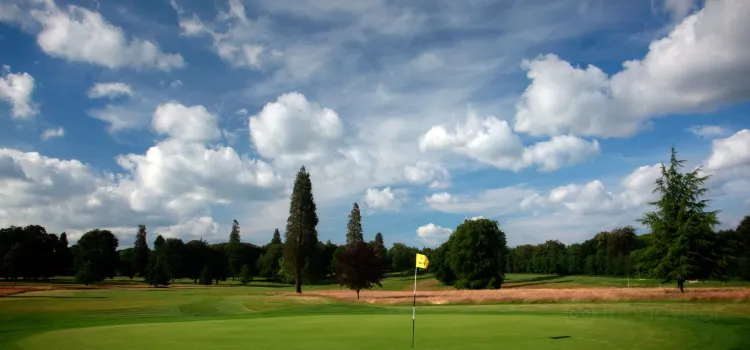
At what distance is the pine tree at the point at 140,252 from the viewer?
141750mm

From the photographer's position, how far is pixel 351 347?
15219mm

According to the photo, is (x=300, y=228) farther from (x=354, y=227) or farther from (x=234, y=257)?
(x=234, y=257)

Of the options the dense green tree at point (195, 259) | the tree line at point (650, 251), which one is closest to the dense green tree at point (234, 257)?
the dense green tree at point (195, 259)

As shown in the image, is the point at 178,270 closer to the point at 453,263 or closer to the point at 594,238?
the point at 453,263

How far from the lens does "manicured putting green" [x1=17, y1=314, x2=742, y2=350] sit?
15.7m

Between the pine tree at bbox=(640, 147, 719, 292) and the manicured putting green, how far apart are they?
25.4m

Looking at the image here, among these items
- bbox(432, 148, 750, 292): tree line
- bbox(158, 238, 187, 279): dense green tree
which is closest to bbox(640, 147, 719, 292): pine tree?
bbox(432, 148, 750, 292): tree line

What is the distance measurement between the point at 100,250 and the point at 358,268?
7563 cm

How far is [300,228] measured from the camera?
79.8 m

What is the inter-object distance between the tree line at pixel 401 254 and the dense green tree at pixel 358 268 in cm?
12

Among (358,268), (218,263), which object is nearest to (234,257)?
(218,263)

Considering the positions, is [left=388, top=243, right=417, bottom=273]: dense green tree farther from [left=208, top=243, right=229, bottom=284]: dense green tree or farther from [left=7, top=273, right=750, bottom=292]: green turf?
[left=208, top=243, right=229, bottom=284]: dense green tree

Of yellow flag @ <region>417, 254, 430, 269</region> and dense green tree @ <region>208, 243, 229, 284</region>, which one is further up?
yellow flag @ <region>417, 254, 430, 269</region>

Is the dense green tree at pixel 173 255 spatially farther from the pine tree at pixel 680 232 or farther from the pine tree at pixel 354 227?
the pine tree at pixel 680 232
